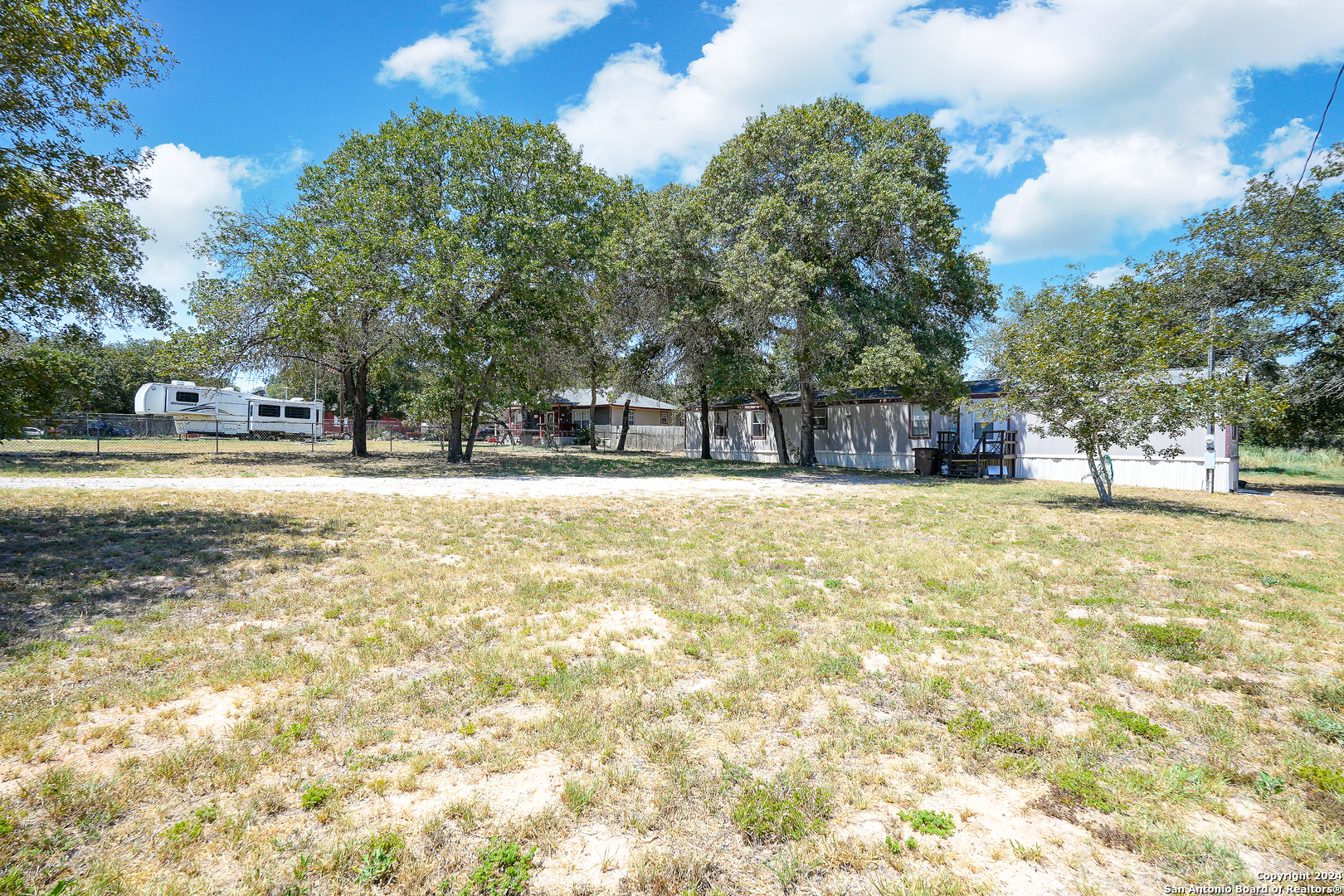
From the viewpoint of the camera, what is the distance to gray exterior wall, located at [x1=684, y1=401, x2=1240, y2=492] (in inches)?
611

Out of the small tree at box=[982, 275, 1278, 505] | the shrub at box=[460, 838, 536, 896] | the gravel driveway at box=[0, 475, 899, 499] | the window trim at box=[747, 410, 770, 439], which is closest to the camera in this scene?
the shrub at box=[460, 838, 536, 896]

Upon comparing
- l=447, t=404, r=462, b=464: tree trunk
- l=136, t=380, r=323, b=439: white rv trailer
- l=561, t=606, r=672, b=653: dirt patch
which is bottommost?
l=561, t=606, r=672, b=653: dirt patch

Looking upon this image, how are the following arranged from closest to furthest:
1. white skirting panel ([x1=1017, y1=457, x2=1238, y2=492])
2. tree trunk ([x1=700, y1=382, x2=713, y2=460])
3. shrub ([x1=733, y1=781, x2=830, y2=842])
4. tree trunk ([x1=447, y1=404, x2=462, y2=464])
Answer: shrub ([x1=733, y1=781, x2=830, y2=842])
white skirting panel ([x1=1017, y1=457, x2=1238, y2=492])
tree trunk ([x1=447, y1=404, x2=462, y2=464])
tree trunk ([x1=700, y1=382, x2=713, y2=460])

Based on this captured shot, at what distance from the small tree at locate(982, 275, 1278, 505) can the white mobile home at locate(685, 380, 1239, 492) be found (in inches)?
147

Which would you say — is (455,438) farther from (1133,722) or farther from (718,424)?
(1133,722)

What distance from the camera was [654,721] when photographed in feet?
10.1

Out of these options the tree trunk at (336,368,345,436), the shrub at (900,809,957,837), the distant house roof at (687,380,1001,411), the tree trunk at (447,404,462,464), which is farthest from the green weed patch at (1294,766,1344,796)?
the tree trunk at (336,368,345,436)

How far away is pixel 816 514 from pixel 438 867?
889 centimetres

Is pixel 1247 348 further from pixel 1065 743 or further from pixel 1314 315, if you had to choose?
pixel 1065 743

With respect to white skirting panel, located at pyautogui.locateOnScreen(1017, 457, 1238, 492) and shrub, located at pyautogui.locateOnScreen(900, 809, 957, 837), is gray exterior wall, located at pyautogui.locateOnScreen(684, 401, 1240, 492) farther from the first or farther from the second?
shrub, located at pyautogui.locateOnScreen(900, 809, 957, 837)

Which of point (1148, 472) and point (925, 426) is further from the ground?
point (925, 426)

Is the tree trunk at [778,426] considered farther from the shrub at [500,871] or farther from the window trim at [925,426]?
the shrub at [500,871]

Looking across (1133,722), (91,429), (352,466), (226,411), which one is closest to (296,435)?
(226,411)

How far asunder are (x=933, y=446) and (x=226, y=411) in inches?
1550
